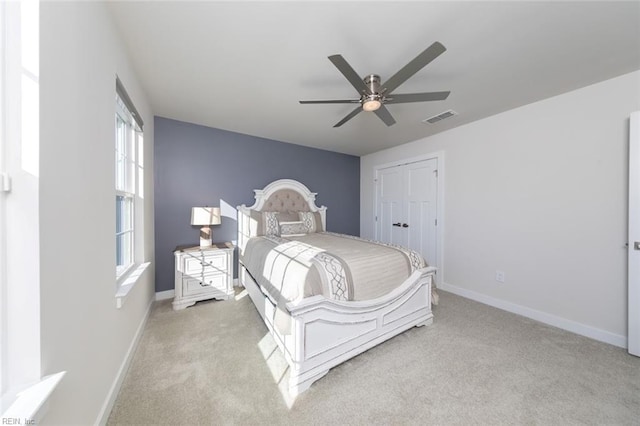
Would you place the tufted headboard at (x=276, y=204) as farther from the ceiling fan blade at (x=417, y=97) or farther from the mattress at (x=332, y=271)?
the ceiling fan blade at (x=417, y=97)

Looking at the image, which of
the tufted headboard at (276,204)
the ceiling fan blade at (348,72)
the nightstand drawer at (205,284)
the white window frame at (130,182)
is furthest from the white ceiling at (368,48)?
the nightstand drawer at (205,284)

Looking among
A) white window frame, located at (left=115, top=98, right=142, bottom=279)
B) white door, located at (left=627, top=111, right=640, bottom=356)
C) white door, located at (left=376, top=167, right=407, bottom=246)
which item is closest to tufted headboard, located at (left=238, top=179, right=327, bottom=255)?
white door, located at (left=376, top=167, right=407, bottom=246)

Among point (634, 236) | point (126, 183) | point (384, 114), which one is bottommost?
point (634, 236)

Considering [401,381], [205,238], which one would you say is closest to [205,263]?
[205,238]

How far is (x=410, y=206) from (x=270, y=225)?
2384 millimetres

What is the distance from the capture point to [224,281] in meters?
2.95

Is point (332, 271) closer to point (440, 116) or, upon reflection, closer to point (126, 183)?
point (126, 183)

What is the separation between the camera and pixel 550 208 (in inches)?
95.4

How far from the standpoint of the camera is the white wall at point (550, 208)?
2.06 metres

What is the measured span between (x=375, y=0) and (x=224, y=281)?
3.10 m

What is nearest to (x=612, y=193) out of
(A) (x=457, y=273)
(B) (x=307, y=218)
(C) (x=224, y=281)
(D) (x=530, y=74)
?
(D) (x=530, y=74)

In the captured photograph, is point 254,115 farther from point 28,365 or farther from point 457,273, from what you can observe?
point 457,273

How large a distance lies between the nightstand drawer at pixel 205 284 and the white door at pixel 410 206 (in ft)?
9.65

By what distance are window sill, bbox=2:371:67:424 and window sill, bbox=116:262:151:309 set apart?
832 millimetres
